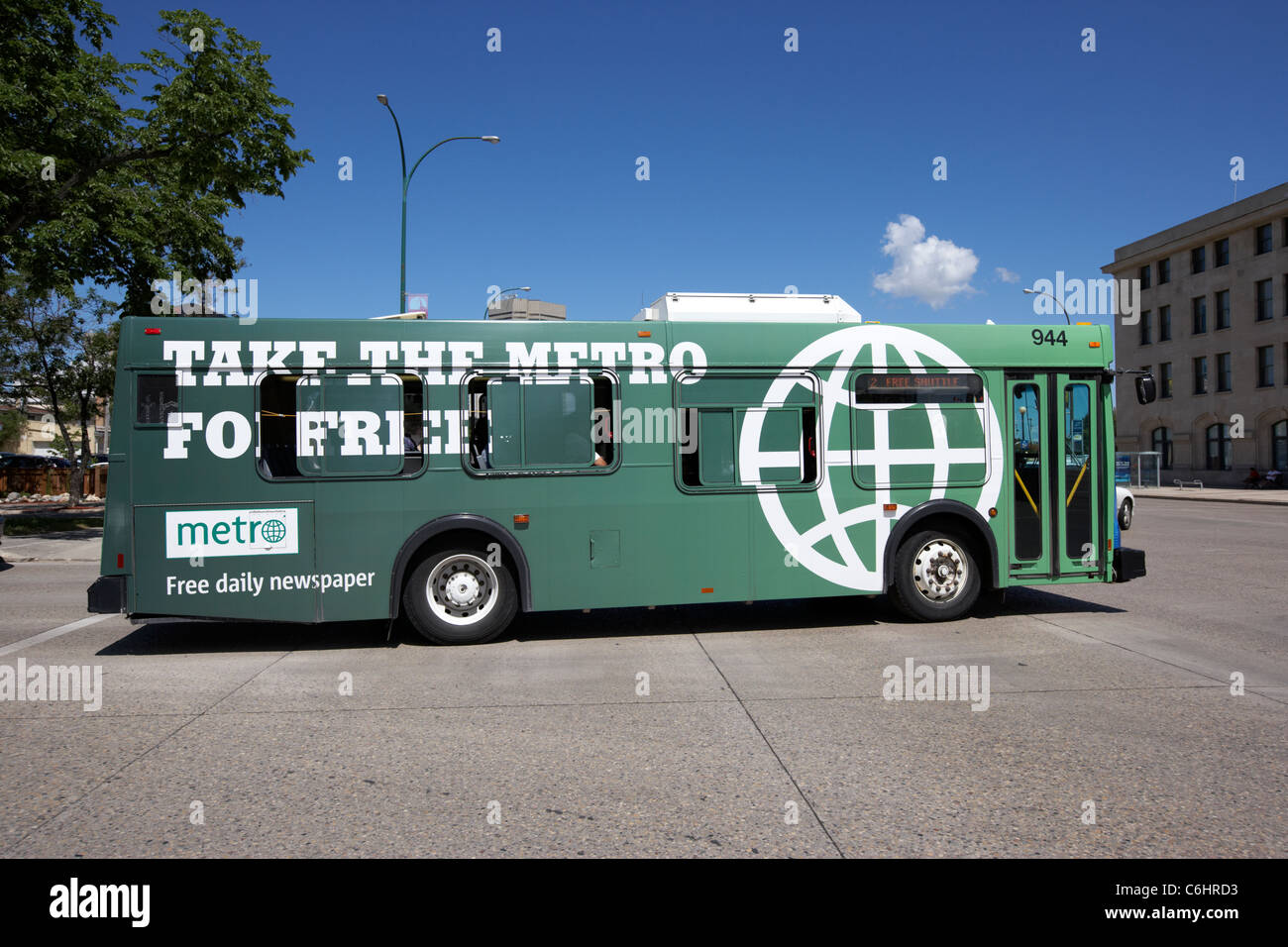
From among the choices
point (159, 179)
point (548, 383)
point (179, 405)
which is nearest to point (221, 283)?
point (159, 179)

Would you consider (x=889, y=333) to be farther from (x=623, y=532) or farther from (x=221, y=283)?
(x=221, y=283)

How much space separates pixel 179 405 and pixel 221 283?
13324mm

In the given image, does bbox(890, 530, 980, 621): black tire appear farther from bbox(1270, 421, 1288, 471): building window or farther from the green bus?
bbox(1270, 421, 1288, 471): building window

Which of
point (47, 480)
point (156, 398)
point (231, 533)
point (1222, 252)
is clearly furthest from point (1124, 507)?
point (1222, 252)

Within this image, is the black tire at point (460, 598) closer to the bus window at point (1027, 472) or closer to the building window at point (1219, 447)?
the bus window at point (1027, 472)

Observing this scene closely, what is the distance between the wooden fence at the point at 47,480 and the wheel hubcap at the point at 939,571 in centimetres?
3751

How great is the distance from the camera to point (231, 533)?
7.68 m

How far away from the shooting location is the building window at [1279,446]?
4631cm

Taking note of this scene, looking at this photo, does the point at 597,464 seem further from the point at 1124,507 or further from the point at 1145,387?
the point at 1124,507

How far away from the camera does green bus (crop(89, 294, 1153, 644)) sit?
301 inches

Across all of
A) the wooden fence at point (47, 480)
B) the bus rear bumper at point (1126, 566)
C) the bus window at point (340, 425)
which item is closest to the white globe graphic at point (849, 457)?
the bus rear bumper at point (1126, 566)

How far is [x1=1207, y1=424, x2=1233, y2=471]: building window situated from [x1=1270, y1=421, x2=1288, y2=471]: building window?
8.35ft

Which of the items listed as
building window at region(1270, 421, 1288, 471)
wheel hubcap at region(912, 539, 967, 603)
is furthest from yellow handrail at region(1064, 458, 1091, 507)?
building window at region(1270, 421, 1288, 471)
